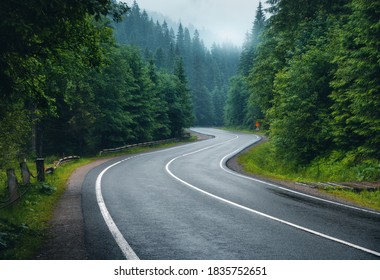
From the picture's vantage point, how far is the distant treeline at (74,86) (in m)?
6.85

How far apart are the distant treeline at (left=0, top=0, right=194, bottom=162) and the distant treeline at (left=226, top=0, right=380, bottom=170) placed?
11.9 m

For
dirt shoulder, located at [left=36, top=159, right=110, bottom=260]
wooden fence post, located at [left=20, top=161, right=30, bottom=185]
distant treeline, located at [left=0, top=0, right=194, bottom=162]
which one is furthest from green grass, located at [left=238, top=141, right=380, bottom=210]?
wooden fence post, located at [left=20, top=161, right=30, bottom=185]

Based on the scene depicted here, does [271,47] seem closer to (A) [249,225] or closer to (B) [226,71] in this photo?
(A) [249,225]

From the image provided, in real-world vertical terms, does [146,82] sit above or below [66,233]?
above

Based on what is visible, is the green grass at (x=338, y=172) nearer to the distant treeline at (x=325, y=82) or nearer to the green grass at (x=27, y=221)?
the distant treeline at (x=325, y=82)

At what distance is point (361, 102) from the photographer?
695 inches

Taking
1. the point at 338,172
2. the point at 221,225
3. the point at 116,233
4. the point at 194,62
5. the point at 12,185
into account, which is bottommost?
the point at 338,172

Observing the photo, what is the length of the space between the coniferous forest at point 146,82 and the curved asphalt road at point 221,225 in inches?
141

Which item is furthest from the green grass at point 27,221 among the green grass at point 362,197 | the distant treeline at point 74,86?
the green grass at point 362,197

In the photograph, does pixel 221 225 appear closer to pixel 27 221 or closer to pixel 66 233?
pixel 66 233

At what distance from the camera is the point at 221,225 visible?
8.80m

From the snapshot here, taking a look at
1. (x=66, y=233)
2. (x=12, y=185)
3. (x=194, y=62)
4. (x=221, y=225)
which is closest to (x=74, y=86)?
(x=12, y=185)

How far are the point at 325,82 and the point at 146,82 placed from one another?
83.4 feet

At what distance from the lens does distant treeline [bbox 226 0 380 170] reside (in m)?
17.6
